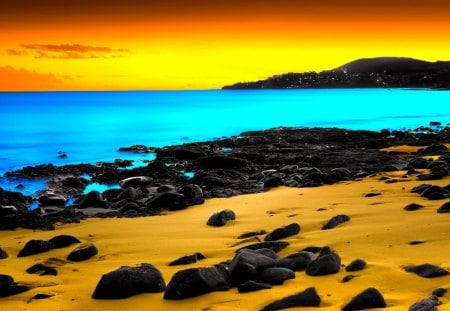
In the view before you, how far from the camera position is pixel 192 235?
33.5 feet

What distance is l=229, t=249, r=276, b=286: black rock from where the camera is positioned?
625 centimetres

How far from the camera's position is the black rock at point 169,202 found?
14336mm

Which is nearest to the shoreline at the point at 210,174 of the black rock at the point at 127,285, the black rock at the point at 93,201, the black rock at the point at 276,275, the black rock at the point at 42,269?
the black rock at the point at 93,201

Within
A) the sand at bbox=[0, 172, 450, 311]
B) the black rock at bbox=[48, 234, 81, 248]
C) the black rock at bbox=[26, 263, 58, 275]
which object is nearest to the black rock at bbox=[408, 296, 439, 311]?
the sand at bbox=[0, 172, 450, 311]

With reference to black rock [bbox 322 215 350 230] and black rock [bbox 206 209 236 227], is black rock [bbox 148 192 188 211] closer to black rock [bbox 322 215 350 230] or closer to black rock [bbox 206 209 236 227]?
black rock [bbox 206 209 236 227]

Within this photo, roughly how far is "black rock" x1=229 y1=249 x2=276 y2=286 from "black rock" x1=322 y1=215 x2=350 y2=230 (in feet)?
10.5

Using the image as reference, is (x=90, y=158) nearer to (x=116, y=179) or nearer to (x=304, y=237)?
(x=116, y=179)

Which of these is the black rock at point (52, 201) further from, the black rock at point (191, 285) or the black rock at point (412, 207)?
the black rock at point (191, 285)

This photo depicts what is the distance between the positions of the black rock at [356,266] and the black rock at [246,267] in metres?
0.87

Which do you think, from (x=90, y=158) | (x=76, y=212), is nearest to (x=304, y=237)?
(x=76, y=212)

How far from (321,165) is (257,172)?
8.65ft

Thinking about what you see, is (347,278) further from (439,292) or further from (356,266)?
(439,292)

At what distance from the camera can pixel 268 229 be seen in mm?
10102

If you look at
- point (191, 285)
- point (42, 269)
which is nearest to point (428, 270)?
point (191, 285)
